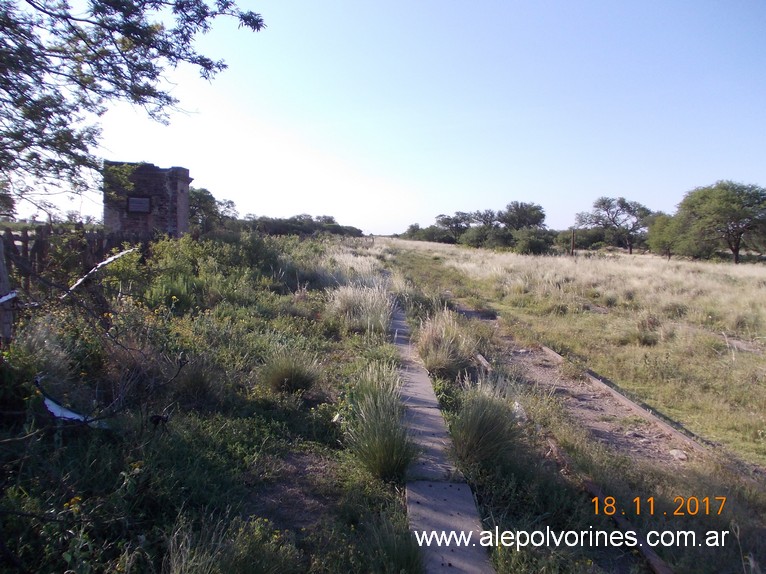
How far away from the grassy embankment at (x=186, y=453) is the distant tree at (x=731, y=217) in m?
45.1

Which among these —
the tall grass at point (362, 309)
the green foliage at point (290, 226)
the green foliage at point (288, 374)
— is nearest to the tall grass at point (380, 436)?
the green foliage at point (288, 374)

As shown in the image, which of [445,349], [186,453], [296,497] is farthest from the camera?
[445,349]

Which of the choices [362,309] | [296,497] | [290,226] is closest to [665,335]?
[362,309]

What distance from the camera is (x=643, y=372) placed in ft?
28.1

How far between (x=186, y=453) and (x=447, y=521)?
2096 mm

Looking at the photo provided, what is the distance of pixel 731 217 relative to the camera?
41688 millimetres

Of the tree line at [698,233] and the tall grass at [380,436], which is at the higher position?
the tree line at [698,233]

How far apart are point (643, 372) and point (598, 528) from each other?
5777 millimetres

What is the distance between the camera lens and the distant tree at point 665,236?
47.1 meters

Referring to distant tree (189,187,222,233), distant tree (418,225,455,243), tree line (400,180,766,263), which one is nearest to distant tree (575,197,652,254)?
tree line (400,180,766,263)

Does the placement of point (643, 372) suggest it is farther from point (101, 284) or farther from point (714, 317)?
point (101, 284)

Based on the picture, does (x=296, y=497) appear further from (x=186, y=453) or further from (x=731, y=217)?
(x=731, y=217)

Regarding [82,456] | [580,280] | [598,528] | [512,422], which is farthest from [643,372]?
[580,280]

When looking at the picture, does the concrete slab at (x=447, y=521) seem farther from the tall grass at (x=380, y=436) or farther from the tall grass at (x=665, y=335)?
the tall grass at (x=665, y=335)
